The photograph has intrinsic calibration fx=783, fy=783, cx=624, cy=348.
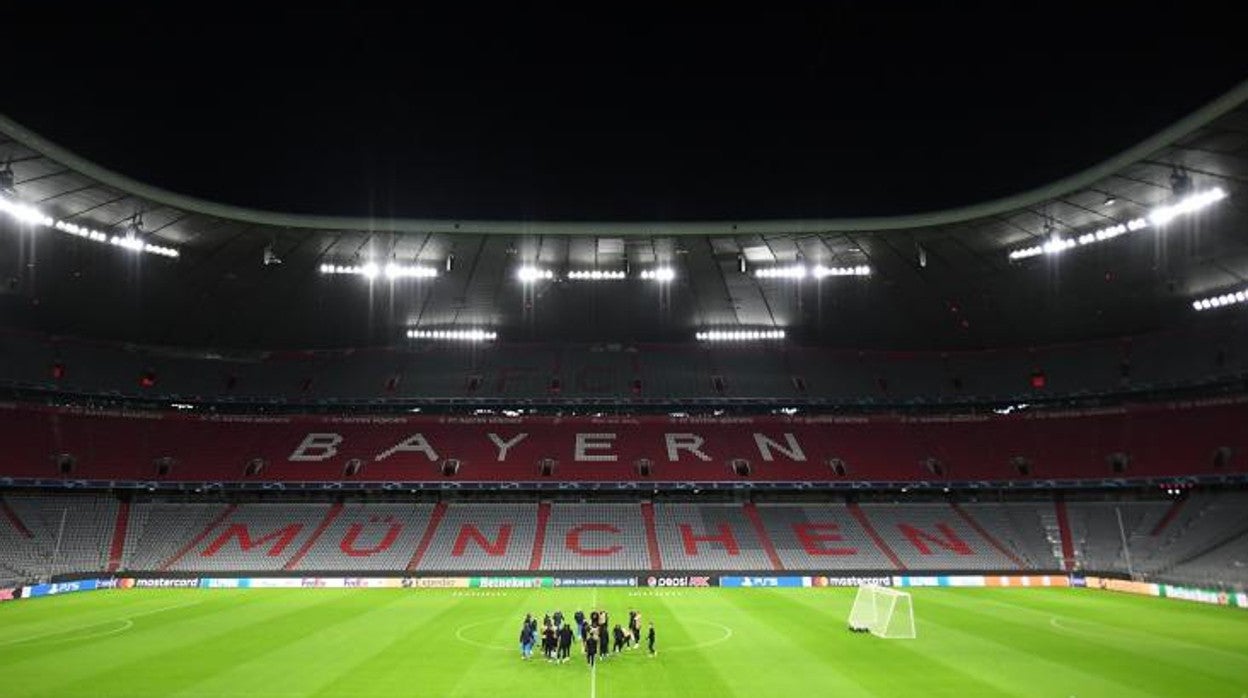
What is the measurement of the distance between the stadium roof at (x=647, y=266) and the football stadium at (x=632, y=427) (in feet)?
0.84

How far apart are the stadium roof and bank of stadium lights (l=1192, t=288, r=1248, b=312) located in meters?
0.67

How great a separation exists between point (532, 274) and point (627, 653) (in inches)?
915

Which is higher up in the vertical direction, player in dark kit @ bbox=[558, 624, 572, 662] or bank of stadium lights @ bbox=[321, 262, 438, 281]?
bank of stadium lights @ bbox=[321, 262, 438, 281]

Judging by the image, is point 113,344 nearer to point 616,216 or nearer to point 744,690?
point 616,216

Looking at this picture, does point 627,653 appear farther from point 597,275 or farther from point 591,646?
point 597,275

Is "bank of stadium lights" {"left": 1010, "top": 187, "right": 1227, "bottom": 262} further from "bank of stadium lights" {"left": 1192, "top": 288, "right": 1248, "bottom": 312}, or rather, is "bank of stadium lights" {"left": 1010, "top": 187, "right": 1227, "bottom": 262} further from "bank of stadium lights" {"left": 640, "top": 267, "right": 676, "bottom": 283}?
"bank of stadium lights" {"left": 640, "top": 267, "right": 676, "bottom": 283}

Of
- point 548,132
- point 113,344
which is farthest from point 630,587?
point 113,344

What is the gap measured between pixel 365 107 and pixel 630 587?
28178 millimetres

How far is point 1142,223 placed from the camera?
31297 millimetres

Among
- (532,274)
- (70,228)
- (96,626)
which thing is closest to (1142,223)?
(532,274)

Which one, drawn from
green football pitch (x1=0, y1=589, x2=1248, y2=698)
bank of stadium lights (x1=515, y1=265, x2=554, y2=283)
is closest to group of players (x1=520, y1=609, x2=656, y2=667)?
green football pitch (x1=0, y1=589, x2=1248, y2=698)

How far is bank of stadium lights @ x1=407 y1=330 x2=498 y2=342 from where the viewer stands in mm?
52812

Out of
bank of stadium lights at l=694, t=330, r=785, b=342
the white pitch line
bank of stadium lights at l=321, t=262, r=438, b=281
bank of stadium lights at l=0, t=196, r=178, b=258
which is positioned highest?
bank of stadium lights at l=0, t=196, r=178, b=258

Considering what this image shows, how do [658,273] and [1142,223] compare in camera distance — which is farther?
[658,273]
